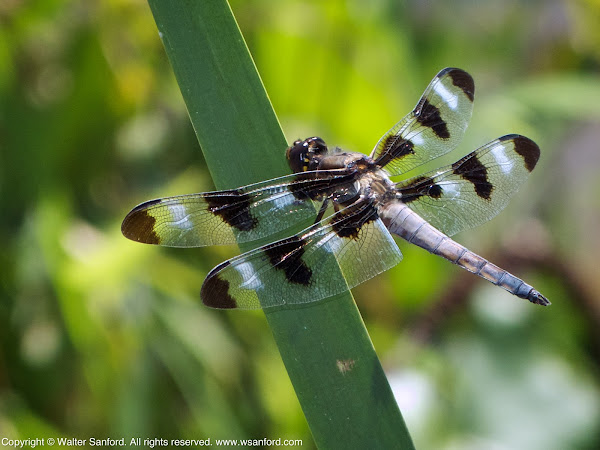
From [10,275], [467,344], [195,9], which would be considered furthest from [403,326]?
[195,9]

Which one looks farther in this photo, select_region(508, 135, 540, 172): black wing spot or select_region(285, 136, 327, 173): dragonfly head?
select_region(508, 135, 540, 172): black wing spot

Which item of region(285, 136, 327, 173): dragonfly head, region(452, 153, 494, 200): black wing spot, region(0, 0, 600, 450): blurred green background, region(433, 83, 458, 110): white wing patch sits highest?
region(433, 83, 458, 110): white wing patch

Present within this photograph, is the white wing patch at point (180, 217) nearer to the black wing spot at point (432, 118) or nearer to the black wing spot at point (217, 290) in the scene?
the black wing spot at point (217, 290)

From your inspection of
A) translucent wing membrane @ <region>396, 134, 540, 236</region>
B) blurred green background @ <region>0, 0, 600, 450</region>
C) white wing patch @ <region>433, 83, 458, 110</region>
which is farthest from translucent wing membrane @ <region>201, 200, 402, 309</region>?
blurred green background @ <region>0, 0, 600, 450</region>

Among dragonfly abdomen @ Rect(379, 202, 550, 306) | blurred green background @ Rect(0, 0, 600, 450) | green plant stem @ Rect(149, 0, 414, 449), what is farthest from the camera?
blurred green background @ Rect(0, 0, 600, 450)

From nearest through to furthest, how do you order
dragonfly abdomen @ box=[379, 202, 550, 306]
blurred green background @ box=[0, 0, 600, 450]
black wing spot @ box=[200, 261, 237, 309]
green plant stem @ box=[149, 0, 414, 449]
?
green plant stem @ box=[149, 0, 414, 449] → black wing spot @ box=[200, 261, 237, 309] → dragonfly abdomen @ box=[379, 202, 550, 306] → blurred green background @ box=[0, 0, 600, 450]

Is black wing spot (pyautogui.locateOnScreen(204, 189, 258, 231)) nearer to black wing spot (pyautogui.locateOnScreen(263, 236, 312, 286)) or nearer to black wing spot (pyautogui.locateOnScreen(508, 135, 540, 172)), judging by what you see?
black wing spot (pyautogui.locateOnScreen(263, 236, 312, 286))

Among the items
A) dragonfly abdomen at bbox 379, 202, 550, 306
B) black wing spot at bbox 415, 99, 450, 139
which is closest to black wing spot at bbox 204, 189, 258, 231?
dragonfly abdomen at bbox 379, 202, 550, 306

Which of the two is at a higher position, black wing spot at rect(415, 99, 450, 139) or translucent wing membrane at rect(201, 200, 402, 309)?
black wing spot at rect(415, 99, 450, 139)

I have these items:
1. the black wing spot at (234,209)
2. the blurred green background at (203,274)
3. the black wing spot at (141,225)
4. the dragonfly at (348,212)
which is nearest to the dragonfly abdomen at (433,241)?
the dragonfly at (348,212)
